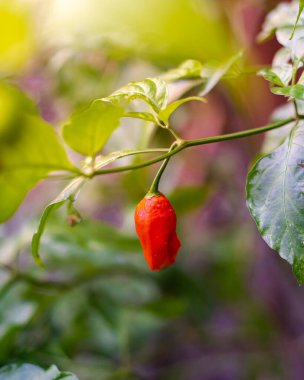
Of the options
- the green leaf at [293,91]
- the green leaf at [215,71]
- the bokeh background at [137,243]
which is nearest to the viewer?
the green leaf at [293,91]

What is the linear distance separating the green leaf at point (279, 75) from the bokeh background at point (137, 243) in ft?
0.29

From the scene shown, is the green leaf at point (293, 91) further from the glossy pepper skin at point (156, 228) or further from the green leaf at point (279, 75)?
the glossy pepper skin at point (156, 228)

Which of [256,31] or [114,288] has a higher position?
[256,31]

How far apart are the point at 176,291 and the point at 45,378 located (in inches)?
32.8

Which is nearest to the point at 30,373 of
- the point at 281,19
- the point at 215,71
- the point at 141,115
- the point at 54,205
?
the point at 54,205

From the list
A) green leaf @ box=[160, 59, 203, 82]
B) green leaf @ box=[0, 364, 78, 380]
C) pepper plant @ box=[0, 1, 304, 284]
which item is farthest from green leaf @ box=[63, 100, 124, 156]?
green leaf @ box=[0, 364, 78, 380]

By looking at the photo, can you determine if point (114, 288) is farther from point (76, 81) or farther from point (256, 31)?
point (256, 31)

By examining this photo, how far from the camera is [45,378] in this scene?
677 mm

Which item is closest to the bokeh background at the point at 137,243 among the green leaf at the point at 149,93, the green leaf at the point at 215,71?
the green leaf at the point at 215,71

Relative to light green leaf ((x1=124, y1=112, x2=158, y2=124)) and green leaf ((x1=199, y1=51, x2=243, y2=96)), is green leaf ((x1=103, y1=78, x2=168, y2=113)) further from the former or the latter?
green leaf ((x1=199, y1=51, x2=243, y2=96))

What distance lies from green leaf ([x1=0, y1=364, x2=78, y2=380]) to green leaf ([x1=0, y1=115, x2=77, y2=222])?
0.63 feet

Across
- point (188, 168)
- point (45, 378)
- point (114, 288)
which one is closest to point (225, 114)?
point (188, 168)

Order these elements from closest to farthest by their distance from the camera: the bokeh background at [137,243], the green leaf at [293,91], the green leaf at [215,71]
→ the green leaf at [293,91] < the green leaf at [215,71] < the bokeh background at [137,243]

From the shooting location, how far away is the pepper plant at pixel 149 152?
1.97 ft
